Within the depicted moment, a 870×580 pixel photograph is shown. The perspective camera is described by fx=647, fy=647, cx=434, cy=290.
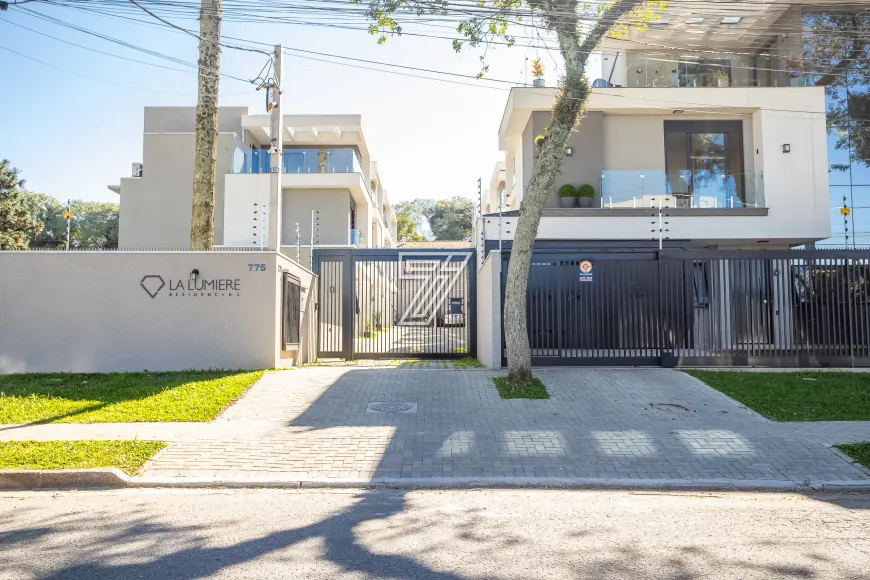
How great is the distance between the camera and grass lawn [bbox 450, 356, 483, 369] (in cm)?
1295

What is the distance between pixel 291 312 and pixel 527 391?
5.52 metres

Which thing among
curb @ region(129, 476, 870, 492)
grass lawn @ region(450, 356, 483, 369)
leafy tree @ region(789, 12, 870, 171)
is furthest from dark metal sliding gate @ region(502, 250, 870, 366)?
leafy tree @ region(789, 12, 870, 171)

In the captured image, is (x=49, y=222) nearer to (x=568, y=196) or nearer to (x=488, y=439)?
(x=568, y=196)

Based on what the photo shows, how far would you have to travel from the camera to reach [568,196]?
1917 cm

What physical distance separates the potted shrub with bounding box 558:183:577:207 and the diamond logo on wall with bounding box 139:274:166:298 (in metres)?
11.6

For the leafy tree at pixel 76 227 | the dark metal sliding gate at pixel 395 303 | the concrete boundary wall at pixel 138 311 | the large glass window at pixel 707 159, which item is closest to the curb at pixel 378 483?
the concrete boundary wall at pixel 138 311

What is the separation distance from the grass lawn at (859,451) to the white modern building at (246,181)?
829 inches

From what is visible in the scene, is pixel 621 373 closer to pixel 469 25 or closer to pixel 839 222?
pixel 469 25

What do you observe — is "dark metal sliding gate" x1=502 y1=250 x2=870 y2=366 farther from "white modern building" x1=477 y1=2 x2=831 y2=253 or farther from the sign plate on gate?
"white modern building" x1=477 y1=2 x2=831 y2=253

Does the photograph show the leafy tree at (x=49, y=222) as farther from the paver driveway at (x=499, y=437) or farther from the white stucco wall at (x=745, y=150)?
the paver driveway at (x=499, y=437)

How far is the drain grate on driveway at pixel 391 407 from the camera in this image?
9.23 meters

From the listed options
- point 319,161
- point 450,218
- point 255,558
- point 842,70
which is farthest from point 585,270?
point 450,218

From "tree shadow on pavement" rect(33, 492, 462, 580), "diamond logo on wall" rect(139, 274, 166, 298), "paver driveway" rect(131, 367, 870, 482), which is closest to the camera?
"tree shadow on pavement" rect(33, 492, 462, 580)

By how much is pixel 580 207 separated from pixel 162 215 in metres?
20.1
